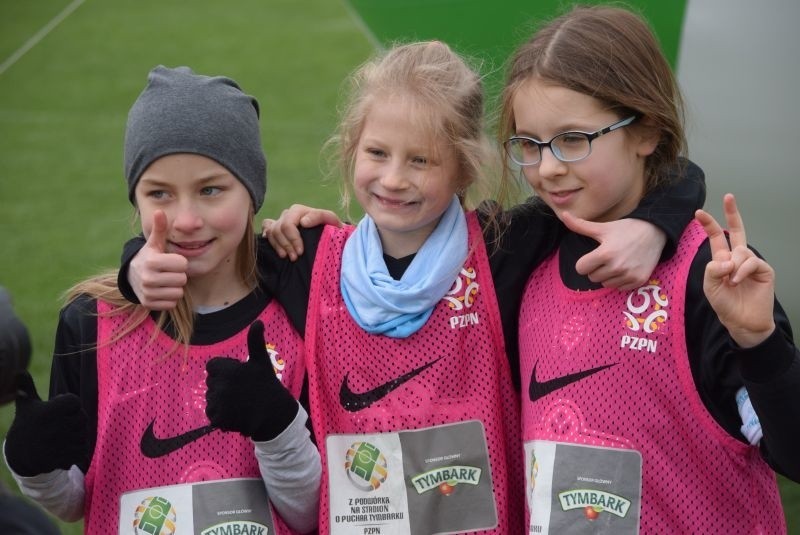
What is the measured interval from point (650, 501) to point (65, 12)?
10399 millimetres

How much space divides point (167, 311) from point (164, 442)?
0.31 m

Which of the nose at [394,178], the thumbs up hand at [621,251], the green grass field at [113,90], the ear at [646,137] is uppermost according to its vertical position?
the green grass field at [113,90]

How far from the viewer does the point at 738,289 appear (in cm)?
246

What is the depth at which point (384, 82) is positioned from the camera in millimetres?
2973

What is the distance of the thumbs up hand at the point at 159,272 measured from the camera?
276cm

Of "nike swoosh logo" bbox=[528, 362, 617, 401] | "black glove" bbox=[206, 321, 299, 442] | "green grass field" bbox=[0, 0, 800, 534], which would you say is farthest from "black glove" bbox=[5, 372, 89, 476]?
"green grass field" bbox=[0, 0, 800, 534]

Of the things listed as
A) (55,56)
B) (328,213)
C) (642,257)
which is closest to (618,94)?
(642,257)

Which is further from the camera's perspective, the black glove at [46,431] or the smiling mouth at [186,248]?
the smiling mouth at [186,248]

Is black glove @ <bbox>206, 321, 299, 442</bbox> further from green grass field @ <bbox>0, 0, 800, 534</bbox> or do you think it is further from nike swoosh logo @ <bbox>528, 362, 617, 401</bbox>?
green grass field @ <bbox>0, 0, 800, 534</bbox>

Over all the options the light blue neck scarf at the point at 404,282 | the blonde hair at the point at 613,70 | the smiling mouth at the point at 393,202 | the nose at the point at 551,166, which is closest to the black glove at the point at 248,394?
the light blue neck scarf at the point at 404,282

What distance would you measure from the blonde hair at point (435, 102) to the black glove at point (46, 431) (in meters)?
0.90

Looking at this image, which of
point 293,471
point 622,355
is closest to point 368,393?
point 293,471

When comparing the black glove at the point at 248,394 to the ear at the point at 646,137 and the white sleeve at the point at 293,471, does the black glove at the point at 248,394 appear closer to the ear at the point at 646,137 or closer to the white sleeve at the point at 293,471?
the white sleeve at the point at 293,471

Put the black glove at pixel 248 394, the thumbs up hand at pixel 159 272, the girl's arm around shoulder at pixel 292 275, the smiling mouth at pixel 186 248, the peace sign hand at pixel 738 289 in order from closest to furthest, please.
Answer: the peace sign hand at pixel 738 289 < the black glove at pixel 248 394 < the thumbs up hand at pixel 159 272 < the smiling mouth at pixel 186 248 < the girl's arm around shoulder at pixel 292 275
